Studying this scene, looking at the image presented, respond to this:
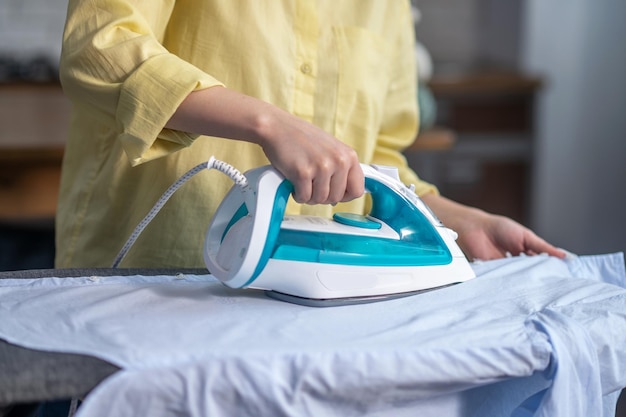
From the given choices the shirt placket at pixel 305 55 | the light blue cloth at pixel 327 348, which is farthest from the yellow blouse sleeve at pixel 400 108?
the light blue cloth at pixel 327 348

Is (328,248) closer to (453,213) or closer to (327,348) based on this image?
(327,348)

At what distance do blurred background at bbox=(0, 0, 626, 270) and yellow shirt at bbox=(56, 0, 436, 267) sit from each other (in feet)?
7.09

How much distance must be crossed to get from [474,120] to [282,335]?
3.19 m

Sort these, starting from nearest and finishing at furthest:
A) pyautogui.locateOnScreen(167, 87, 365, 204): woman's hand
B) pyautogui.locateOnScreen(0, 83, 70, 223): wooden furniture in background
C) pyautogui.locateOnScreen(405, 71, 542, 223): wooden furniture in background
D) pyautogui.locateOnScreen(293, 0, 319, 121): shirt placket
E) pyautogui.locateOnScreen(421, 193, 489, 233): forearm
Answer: pyautogui.locateOnScreen(167, 87, 365, 204): woman's hand → pyautogui.locateOnScreen(293, 0, 319, 121): shirt placket → pyautogui.locateOnScreen(421, 193, 489, 233): forearm → pyautogui.locateOnScreen(0, 83, 70, 223): wooden furniture in background → pyautogui.locateOnScreen(405, 71, 542, 223): wooden furniture in background

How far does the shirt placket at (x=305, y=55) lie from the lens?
1.07 m

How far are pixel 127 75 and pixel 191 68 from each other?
68 millimetres

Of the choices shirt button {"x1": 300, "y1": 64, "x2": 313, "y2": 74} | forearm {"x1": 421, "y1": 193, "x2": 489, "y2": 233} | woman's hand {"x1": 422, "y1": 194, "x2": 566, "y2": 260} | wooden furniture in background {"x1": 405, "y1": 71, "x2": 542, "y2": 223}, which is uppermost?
shirt button {"x1": 300, "y1": 64, "x2": 313, "y2": 74}

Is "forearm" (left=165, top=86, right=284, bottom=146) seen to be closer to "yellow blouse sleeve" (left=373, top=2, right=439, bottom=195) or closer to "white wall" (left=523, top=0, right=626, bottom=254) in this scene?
"yellow blouse sleeve" (left=373, top=2, right=439, bottom=195)

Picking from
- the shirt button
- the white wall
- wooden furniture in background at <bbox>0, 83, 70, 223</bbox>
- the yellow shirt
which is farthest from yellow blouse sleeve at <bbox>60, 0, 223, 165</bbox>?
the white wall

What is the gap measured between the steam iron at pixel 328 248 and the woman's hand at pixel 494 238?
163mm

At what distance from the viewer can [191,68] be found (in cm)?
88

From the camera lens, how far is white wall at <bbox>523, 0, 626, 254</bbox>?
13.3 ft

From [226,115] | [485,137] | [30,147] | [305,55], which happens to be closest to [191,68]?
[226,115]

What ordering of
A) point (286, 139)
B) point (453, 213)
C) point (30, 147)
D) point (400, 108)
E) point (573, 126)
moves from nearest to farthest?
point (286, 139) → point (453, 213) → point (400, 108) → point (30, 147) → point (573, 126)
